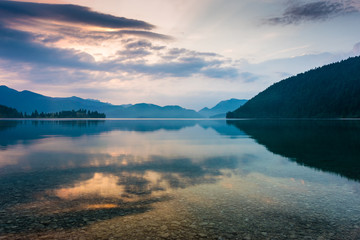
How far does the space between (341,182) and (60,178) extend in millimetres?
23048

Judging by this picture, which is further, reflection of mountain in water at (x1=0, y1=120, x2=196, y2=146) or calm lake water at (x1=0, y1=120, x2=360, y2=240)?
reflection of mountain in water at (x1=0, y1=120, x2=196, y2=146)

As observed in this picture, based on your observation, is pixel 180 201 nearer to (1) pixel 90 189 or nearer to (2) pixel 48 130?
(1) pixel 90 189

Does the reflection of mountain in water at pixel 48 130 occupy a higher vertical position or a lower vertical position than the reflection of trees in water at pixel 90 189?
lower

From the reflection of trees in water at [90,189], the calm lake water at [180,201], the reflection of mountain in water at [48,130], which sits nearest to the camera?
the calm lake water at [180,201]

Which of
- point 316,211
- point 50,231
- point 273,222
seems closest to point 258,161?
point 316,211

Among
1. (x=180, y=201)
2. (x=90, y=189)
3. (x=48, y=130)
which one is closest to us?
(x=180, y=201)

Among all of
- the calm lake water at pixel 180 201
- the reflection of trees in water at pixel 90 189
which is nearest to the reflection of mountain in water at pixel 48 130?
the reflection of trees in water at pixel 90 189

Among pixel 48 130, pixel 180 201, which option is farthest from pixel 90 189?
pixel 48 130

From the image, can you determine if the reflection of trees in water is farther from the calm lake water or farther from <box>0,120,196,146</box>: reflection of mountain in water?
<box>0,120,196,146</box>: reflection of mountain in water

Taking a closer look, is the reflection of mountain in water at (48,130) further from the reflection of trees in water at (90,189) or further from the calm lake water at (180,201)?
the calm lake water at (180,201)

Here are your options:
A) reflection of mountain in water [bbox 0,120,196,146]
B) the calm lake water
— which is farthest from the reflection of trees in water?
reflection of mountain in water [bbox 0,120,196,146]

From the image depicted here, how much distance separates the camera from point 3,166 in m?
26.4

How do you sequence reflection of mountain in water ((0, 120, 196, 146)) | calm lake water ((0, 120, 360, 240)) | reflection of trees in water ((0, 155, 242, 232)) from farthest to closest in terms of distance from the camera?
reflection of mountain in water ((0, 120, 196, 146)), reflection of trees in water ((0, 155, 242, 232)), calm lake water ((0, 120, 360, 240))

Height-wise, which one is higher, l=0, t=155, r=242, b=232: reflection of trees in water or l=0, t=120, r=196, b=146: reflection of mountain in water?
l=0, t=155, r=242, b=232: reflection of trees in water
